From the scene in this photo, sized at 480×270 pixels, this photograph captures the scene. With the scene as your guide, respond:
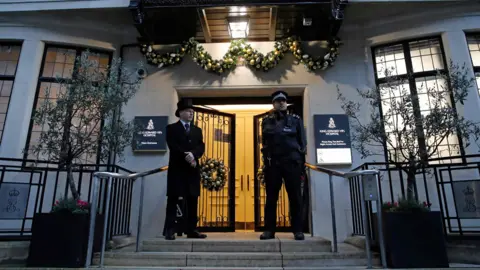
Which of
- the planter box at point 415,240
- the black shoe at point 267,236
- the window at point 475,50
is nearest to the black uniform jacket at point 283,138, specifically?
the black shoe at point 267,236

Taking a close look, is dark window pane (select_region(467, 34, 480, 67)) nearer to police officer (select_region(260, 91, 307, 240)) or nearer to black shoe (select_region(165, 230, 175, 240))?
police officer (select_region(260, 91, 307, 240))

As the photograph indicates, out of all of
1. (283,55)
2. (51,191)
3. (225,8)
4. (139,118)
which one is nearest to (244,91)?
(283,55)

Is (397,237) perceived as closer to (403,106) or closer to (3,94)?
(403,106)

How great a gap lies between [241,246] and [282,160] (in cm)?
112

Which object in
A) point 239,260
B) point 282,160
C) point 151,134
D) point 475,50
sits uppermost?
point 475,50

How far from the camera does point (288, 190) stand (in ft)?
14.0

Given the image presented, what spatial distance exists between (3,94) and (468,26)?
25.4 ft

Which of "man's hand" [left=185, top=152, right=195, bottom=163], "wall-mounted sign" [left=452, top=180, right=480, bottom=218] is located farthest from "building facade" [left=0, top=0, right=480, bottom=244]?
"man's hand" [left=185, top=152, right=195, bottom=163]

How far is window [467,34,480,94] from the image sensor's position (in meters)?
5.51

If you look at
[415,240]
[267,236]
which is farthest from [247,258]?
[415,240]

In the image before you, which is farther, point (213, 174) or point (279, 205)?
point (279, 205)

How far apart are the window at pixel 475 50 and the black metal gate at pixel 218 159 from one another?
4092 mm

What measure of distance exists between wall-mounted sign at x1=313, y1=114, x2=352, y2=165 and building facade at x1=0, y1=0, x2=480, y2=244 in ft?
0.35

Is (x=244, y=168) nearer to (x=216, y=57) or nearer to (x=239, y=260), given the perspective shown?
(x=216, y=57)
